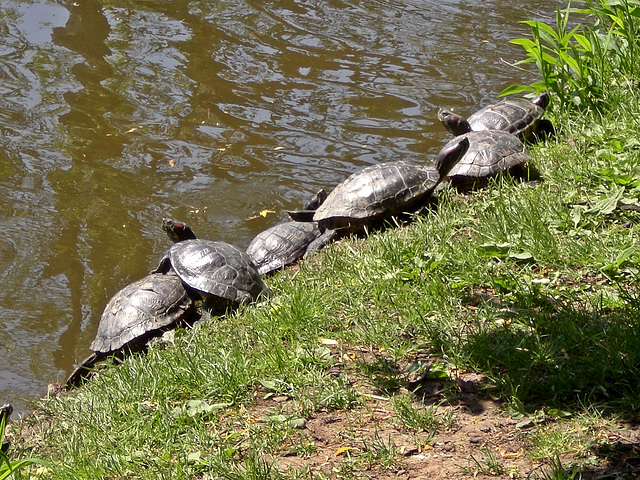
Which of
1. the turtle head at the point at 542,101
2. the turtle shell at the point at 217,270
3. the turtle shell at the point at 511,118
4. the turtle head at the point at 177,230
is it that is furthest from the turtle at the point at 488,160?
the turtle head at the point at 177,230

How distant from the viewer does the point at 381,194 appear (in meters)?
7.14

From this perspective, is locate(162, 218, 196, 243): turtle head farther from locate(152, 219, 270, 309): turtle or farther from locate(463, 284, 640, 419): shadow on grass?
locate(463, 284, 640, 419): shadow on grass

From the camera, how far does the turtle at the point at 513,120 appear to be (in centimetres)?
798

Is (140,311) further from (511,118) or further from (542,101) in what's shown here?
(542,101)

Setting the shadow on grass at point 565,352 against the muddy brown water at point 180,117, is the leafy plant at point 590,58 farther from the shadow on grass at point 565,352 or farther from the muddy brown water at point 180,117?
the shadow on grass at point 565,352

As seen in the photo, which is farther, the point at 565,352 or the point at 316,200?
the point at 316,200

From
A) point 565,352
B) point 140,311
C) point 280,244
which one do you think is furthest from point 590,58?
point 140,311

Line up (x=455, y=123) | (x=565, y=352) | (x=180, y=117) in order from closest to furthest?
(x=565, y=352)
(x=455, y=123)
(x=180, y=117)

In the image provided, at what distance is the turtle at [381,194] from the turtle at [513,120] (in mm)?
1114

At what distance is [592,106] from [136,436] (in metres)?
5.66

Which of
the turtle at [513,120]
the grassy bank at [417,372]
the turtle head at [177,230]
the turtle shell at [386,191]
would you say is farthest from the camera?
the turtle at [513,120]

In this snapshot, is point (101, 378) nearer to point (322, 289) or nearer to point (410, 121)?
point (322, 289)

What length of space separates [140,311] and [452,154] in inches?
137

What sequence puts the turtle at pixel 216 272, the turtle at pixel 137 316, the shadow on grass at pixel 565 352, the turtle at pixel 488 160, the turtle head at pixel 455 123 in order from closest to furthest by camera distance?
the shadow on grass at pixel 565 352 < the turtle at pixel 137 316 < the turtle at pixel 216 272 < the turtle at pixel 488 160 < the turtle head at pixel 455 123
